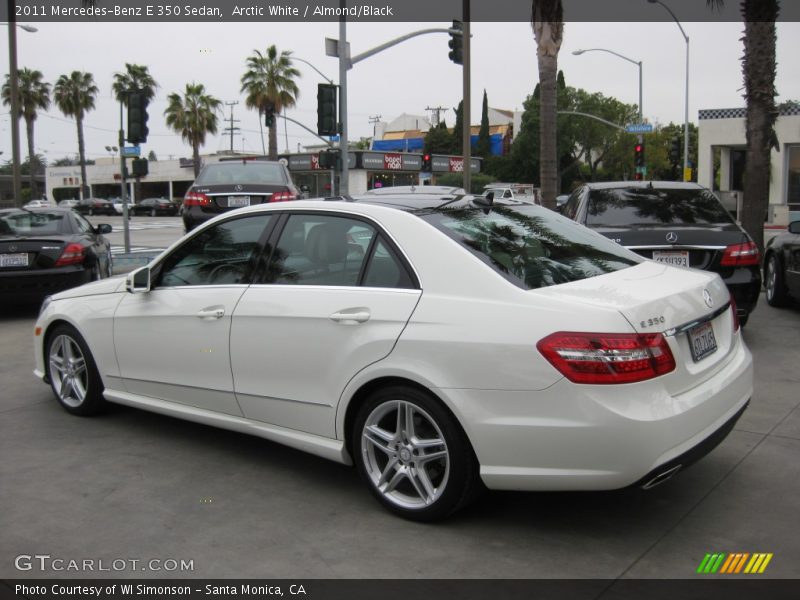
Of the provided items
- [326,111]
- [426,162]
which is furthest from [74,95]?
[326,111]

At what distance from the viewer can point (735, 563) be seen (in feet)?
10.8

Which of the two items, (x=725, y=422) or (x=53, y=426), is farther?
(x=53, y=426)

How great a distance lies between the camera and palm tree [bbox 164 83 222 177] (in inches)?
2368

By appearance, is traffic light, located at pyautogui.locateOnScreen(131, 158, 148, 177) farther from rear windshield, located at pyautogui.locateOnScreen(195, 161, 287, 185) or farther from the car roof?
the car roof

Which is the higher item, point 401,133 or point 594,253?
point 401,133

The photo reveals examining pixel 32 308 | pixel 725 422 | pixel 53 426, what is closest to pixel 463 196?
pixel 725 422

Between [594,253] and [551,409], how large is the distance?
4.14 ft

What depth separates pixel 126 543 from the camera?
357 cm

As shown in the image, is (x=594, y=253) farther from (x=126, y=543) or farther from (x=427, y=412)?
(x=126, y=543)

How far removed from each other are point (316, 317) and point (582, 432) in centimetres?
145

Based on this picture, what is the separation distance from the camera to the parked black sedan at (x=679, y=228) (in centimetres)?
707

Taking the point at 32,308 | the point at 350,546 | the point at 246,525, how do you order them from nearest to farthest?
the point at 350,546 → the point at 246,525 → the point at 32,308

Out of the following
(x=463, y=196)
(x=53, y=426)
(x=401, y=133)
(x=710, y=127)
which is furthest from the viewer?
(x=401, y=133)

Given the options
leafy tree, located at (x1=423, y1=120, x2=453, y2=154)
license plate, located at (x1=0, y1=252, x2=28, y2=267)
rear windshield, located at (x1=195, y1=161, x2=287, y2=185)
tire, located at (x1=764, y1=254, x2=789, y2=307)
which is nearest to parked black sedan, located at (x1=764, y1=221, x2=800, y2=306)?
tire, located at (x1=764, y1=254, x2=789, y2=307)
